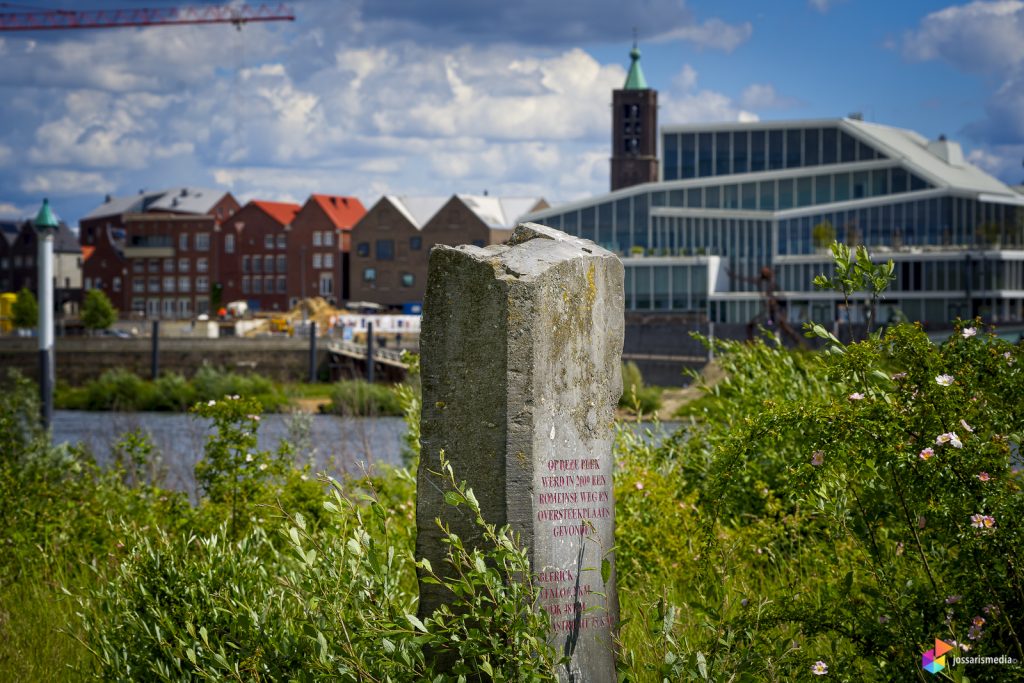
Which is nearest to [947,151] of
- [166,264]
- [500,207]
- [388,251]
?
[500,207]

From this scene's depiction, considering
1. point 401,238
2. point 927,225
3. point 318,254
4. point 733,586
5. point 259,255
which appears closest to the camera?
point 733,586

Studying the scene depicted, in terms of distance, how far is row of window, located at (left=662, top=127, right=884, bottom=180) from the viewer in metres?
88.0

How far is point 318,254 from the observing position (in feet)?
387

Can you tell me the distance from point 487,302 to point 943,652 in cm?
278

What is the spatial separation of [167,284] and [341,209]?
19.0 metres

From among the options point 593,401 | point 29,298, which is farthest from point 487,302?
point 29,298

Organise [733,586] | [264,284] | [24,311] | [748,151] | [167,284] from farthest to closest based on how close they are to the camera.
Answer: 1. [167,284]
2. [264,284]
3. [24,311]
4. [748,151]
5. [733,586]

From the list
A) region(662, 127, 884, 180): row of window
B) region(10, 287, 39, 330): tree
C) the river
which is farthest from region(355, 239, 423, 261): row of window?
the river

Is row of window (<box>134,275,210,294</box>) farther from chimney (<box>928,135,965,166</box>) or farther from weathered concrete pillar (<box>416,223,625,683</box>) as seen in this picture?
weathered concrete pillar (<box>416,223,625,683</box>)

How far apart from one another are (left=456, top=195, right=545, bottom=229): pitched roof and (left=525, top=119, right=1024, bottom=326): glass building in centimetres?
1885

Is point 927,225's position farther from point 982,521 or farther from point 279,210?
point 982,521

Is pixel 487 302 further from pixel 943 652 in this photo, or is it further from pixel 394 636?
pixel 943 652

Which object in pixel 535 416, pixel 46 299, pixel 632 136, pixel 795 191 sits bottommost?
pixel 535 416

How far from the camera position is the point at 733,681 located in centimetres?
596
